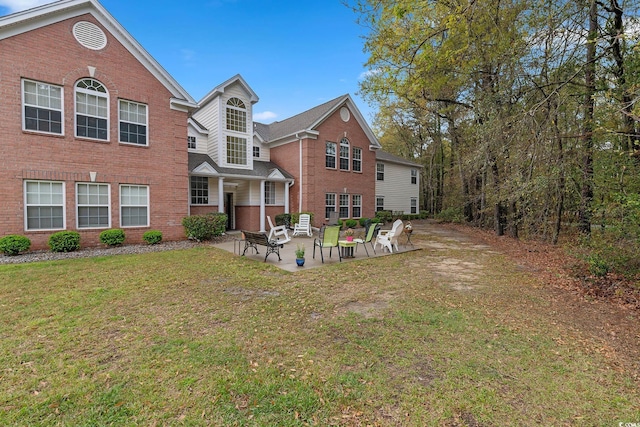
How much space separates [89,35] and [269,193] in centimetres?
1078

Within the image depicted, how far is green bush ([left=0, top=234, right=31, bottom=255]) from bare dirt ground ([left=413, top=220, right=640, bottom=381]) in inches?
514

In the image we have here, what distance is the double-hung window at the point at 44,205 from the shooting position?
9969 millimetres

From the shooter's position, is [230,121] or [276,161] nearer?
[230,121]

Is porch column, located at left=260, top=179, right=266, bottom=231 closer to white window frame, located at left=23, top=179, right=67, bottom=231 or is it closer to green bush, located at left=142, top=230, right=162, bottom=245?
green bush, located at left=142, top=230, right=162, bottom=245

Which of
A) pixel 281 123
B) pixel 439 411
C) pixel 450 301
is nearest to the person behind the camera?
pixel 439 411

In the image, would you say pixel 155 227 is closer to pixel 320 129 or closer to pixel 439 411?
pixel 320 129

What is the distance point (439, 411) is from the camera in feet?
8.64

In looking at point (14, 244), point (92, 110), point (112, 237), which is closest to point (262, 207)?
point (112, 237)

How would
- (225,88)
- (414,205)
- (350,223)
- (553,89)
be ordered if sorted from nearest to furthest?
(553,89), (225,88), (350,223), (414,205)

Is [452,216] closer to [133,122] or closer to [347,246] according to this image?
[347,246]

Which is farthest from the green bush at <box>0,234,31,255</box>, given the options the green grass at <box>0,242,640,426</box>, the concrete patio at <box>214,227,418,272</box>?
the concrete patio at <box>214,227,418,272</box>

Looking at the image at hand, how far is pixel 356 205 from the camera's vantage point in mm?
21391

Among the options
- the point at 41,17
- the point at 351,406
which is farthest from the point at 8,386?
the point at 41,17

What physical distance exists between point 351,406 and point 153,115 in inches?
538
